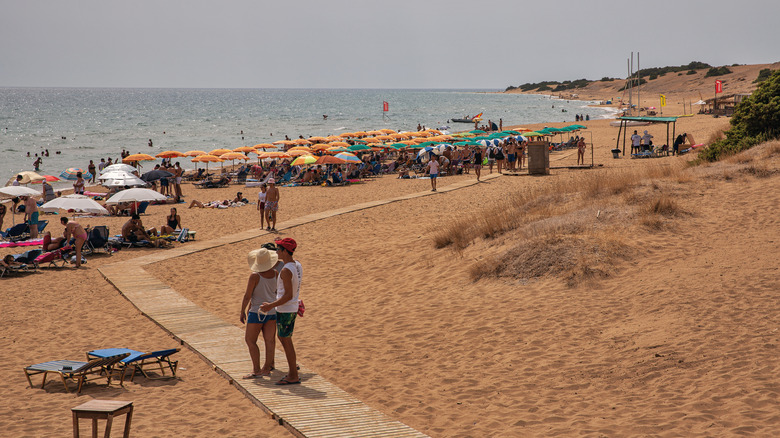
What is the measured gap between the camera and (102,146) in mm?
57000

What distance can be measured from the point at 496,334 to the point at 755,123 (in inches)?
521

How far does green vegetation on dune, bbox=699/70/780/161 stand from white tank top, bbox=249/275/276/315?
13194mm

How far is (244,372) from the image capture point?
6926 mm

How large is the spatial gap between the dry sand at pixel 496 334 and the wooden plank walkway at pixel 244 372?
18cm

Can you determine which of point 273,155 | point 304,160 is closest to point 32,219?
point 304,160

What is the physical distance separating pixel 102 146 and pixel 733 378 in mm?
59471

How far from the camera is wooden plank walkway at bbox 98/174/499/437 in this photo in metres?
5.50

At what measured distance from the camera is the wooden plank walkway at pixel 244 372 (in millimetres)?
5504

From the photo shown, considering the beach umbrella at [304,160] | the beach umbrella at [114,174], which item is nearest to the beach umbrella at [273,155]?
the beach umbrella at [304,160]

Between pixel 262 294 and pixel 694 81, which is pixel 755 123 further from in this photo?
pixel 694 81

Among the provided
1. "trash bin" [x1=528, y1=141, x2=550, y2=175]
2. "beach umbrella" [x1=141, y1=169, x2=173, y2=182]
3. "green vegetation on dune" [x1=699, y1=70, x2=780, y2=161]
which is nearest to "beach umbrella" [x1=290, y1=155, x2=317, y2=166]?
"beach umbrella" [x1=141, y1=169, x2=173, y2=182]

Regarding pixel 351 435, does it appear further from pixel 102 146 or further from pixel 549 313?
pixel 102 146

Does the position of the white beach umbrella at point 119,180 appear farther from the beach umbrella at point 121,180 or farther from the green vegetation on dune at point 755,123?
the green vegetation on dune at point 755,123

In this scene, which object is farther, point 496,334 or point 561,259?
point 561,259
